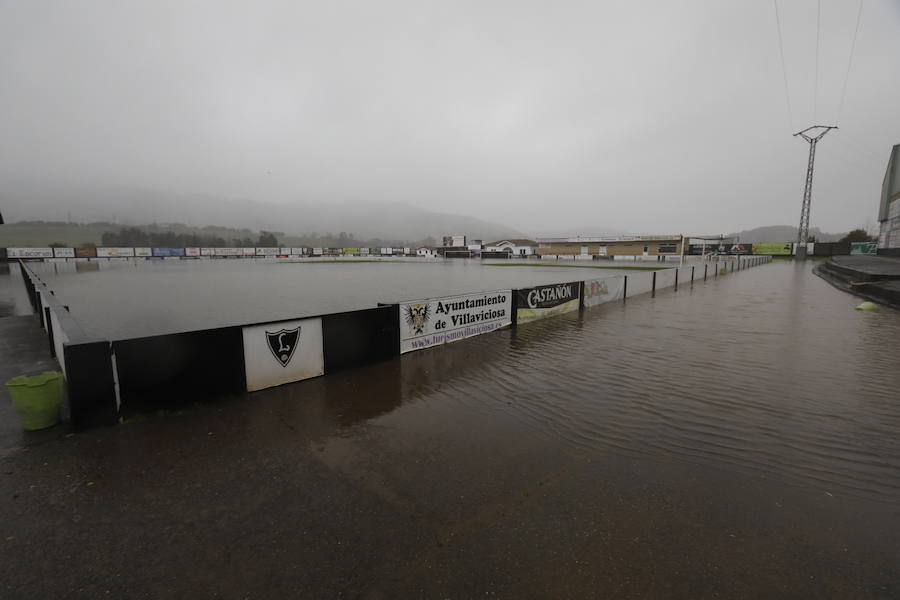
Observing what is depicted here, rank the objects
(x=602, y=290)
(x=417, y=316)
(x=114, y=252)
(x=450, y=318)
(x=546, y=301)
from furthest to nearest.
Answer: (x=114, y=252) → (x=602, y=290) → (x=546, y=301) → (x=450, y=318) → (x=417, y=316)

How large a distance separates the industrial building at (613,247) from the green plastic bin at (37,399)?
81097 millimetres

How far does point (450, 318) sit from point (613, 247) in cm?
8398

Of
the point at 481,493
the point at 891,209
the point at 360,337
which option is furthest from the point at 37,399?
the point at 891,209

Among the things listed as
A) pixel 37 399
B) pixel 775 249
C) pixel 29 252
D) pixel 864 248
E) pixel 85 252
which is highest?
pixel 85 252

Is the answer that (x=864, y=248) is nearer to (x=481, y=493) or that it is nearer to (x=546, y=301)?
(x=546, y=301)

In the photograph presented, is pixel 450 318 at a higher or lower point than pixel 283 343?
lower

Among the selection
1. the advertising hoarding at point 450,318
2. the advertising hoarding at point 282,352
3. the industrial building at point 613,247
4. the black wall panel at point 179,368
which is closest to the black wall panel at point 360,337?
the advertising hoarding at point 282,352

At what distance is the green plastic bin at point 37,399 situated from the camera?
16.1 ft

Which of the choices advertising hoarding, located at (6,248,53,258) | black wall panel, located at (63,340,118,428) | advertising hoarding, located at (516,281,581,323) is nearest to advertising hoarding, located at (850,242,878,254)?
advertising hoarding, located at (516,281,581,323)

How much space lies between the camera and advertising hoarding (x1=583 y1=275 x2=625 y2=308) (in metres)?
16.4

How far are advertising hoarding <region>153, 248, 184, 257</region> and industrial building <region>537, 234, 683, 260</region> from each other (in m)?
86.0

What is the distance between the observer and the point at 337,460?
178 inches

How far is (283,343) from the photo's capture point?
6.96 m

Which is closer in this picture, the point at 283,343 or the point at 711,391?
the point at 711,391
